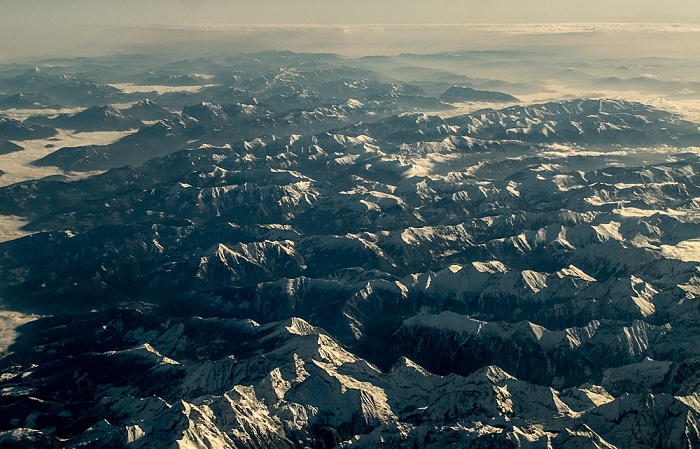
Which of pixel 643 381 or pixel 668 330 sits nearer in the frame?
pixel 643 381

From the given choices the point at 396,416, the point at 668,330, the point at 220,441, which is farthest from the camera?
the point at 668,330

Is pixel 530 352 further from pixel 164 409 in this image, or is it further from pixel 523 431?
pixel 164 409

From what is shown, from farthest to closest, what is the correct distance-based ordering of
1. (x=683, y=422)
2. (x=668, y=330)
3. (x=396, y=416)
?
(x=668, y=330), (x=396, y=416), (x=683, y=422)

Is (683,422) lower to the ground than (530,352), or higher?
higher

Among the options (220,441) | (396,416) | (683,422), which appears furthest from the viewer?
(396,416)

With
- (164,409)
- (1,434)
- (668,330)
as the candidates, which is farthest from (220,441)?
(668,330)

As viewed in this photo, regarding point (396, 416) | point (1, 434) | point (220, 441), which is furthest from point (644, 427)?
point (1, 434)

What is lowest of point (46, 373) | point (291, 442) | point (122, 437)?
point (46, 373)

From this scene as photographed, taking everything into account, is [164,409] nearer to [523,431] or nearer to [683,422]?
[523,431]

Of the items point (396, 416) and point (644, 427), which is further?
point (396, 416)
